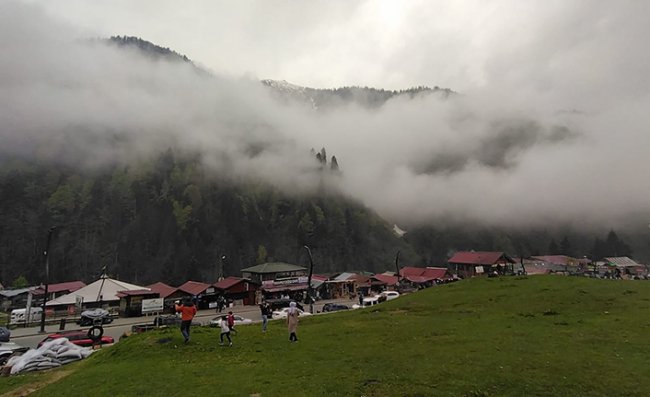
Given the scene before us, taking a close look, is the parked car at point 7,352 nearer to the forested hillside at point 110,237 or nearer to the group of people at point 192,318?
the group of people at point 192,318

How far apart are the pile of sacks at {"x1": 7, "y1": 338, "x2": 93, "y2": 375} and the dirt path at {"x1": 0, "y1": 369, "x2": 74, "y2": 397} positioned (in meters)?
2.39

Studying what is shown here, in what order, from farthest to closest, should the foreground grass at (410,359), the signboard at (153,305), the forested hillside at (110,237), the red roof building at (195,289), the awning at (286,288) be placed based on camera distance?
the forested hillside at (110,237)
the awning at (286,288)
the red roof building at (195,289)
the signboard at (153,305)
the foreground grass at (410,359)

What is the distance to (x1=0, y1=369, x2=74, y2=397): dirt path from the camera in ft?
62.6

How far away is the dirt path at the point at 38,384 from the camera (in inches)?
752

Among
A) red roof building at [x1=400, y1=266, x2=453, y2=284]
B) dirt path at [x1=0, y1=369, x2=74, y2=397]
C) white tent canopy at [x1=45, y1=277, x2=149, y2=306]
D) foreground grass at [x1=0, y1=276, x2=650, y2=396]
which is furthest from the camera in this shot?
red roof building at [x1=400, y1=266, x2=453, y2=284]

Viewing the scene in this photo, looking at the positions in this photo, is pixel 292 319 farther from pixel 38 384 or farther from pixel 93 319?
pixel 93 319

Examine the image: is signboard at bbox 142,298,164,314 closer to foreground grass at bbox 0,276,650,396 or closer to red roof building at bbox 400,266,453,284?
foreground grass at bbox 0,276,650,396

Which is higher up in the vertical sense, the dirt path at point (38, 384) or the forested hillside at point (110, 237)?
the forested hillside at point (110, 237)

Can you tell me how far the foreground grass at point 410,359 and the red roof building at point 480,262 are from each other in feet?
252

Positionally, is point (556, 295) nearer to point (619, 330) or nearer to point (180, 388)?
point (619, 330)

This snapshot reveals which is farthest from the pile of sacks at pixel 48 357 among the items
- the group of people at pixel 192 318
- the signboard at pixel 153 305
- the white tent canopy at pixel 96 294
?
the white tent canopy at pixel 96 294

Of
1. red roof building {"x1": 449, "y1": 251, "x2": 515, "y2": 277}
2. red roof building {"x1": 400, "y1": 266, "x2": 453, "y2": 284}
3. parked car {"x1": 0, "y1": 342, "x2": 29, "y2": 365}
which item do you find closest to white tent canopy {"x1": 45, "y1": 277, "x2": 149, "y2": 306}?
parked car {"x1": 0, "y1": 342, "x2": 29, "y2": 365}

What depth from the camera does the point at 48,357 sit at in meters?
26.4

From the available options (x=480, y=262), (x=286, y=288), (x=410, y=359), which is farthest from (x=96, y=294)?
(x=480, y=262)
